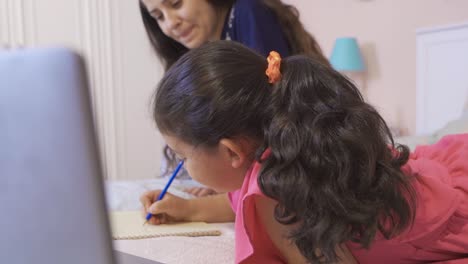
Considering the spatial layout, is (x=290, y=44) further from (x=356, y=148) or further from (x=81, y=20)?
(x=81, y=20)

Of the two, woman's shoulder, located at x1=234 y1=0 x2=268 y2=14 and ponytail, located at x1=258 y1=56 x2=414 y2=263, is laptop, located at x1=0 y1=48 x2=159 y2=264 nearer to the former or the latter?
ponytail, located at x1=258 y1=56 x2=414 y2=263

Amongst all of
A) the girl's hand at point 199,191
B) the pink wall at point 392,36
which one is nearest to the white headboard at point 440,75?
the pink wall at point 392,36

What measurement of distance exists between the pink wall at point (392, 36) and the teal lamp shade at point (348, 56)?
0.31ft

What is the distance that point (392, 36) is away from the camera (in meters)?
2.28

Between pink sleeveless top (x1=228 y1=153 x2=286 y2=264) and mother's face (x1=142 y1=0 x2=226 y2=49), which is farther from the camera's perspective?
mother's face (x1=142 y1=0 x2=226 y2=49)

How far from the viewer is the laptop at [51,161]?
0.86 ft

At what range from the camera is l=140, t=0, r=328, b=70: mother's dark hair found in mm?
1376

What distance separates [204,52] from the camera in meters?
0.74

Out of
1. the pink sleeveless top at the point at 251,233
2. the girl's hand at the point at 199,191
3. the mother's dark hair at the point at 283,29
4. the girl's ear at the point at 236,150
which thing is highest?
the mother's dark hair at the point at 283,29

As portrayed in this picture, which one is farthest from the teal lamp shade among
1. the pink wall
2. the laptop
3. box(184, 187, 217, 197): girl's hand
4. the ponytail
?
the laptop

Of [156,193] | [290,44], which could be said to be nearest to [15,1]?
[290,44]

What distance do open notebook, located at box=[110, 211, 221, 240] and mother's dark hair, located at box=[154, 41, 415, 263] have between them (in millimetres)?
184

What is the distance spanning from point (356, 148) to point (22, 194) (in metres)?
0.47

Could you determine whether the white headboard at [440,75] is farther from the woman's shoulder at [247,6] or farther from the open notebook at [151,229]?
the open notebook at [151,229]
